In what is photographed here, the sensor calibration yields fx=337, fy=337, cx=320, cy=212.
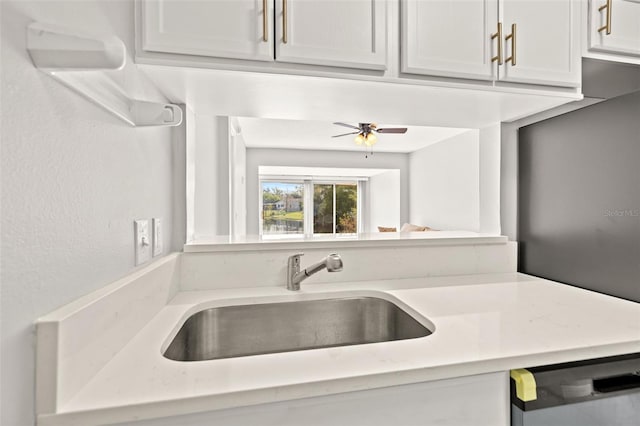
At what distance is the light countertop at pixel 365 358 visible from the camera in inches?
22.3

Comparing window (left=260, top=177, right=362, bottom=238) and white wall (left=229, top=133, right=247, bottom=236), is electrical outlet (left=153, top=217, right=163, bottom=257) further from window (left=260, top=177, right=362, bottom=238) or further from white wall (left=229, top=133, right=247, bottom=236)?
window (left=260, top=177, right=362, bottom=238)

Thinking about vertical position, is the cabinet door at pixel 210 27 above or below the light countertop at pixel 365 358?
above

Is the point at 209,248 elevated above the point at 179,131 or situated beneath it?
situated beneath

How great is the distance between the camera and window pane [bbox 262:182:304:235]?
255 inches

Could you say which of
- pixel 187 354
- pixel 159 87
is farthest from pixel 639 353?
pixel 159 87

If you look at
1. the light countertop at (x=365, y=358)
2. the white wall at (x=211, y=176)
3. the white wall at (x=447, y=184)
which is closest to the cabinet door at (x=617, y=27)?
the light countertop at (x=365, y=358)

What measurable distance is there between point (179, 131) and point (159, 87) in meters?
0.20

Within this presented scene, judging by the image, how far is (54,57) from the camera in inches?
20.5

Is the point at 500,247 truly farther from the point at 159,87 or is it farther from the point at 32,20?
the point at 32,20

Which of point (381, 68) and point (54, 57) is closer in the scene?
point (54, 57)

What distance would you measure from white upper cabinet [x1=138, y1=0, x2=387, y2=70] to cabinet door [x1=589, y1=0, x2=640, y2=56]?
0.75 metres

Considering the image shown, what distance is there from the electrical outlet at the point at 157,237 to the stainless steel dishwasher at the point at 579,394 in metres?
0.99

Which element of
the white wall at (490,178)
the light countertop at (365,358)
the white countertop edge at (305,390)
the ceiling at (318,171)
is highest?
the ceiling at (318,171)

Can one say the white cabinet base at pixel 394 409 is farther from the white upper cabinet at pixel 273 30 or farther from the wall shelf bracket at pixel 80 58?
the white upper cabinet at pixel 273 30
